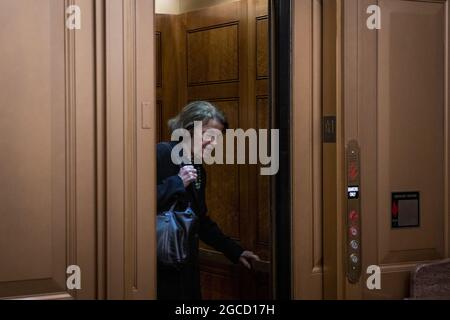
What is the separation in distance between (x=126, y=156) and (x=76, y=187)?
18cm

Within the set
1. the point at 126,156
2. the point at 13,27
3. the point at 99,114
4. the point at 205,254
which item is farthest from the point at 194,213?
the point at 13,27

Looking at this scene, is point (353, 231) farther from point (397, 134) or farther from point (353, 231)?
point (397, 134)

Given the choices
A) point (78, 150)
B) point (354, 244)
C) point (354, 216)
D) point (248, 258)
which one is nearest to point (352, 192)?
point (354, 216)

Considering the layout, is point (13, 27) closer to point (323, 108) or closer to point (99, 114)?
point (99, 114)

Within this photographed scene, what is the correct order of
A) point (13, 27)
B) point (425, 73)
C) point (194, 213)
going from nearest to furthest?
point (13, 27), point (194, 213), point (425, 73)

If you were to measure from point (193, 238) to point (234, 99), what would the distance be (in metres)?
0.50

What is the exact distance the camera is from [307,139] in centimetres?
255

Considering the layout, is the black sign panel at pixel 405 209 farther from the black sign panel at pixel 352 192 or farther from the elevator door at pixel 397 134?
the black sign panel at pixel 352 192

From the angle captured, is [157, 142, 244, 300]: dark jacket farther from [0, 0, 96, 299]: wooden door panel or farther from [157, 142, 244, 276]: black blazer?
[0, 0, 96, 299]: wooden door panel

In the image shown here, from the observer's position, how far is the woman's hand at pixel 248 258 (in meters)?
2.51

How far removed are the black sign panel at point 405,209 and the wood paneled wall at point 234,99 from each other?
0.48m

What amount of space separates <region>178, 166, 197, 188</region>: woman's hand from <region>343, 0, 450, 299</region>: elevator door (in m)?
0.54

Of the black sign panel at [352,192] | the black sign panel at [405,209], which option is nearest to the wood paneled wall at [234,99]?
the black sign panel at [352,192]

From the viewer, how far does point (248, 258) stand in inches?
99.0
